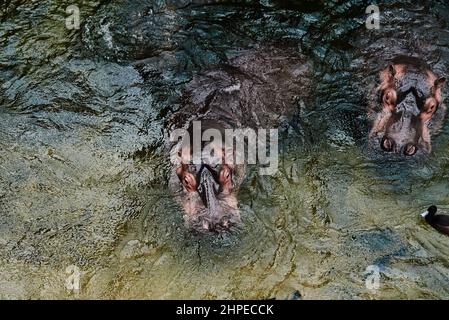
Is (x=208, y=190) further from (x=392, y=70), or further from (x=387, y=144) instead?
(x=392, y=70)

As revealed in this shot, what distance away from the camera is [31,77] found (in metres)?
8.56

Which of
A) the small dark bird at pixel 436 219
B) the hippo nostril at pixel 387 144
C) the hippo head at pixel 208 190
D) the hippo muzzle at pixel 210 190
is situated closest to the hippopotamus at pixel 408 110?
the hippo nostril at pixel 387 144

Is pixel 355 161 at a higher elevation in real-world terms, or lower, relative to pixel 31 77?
lower

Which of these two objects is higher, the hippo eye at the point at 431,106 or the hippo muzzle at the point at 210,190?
the hippo eye at the point at 431,106

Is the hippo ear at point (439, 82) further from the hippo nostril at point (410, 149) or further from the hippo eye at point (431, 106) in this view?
the hippo nostril at point (410, 149)

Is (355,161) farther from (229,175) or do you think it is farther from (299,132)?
(229,175)

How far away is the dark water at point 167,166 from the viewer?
278 inches

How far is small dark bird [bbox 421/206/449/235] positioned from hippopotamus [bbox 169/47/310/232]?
6.62 ft

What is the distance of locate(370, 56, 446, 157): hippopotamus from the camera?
7578 mm

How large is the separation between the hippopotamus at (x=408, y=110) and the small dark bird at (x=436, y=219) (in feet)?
2.26

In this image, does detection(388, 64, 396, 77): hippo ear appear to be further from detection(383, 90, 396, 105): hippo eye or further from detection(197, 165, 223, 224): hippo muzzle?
detection(197, 165, 223, 224): hippo muzzle

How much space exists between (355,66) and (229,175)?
102 inches

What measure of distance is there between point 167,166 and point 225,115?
3.00ft
